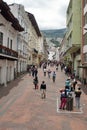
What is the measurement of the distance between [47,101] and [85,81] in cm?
1510

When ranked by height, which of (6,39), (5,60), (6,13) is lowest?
(5,60)

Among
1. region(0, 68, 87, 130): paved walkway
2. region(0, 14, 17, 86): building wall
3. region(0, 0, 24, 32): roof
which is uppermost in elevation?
region(0, 0, 24, 32): roof

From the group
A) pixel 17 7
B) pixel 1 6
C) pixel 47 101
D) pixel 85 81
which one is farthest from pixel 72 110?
pixel 17 7

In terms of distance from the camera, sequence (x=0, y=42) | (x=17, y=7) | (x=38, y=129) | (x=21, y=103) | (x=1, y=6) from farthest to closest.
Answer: (x=17, y=7), (x=0, y=42), (x=1, y=6), (x=21, y=103), (x=38, y=129)

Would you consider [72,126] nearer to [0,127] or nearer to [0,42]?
[0,127]

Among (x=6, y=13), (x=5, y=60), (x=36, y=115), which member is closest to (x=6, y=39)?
(x=5, y=60)

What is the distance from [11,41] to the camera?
3669cm

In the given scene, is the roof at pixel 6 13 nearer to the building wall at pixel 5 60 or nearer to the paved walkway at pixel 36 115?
Answer: the building wall at pixel 5 60

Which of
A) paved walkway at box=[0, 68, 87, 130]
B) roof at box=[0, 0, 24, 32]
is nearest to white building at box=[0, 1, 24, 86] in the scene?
roof at box=[0, 0, 24, 32]

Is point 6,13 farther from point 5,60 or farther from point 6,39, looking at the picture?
point 5,60

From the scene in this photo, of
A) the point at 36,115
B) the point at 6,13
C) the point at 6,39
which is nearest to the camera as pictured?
the point at 36,115

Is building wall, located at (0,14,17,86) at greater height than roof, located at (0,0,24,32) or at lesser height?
lesser

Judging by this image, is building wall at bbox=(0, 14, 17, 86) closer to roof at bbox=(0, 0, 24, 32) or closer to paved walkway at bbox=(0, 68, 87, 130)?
roof at bbox=(0, 0, 24, 32)

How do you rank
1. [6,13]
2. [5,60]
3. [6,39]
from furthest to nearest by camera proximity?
[6,39], [5,60], [6,13]
